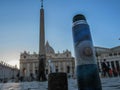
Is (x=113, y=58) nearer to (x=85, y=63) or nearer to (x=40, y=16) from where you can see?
(x=40, y=16)

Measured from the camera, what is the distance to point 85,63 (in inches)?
75.2

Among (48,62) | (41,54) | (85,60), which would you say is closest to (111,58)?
(48,62)

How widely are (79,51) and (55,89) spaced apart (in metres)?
0.84

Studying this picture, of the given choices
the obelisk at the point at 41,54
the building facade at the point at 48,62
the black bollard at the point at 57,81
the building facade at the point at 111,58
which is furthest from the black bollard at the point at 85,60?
the building facade at the point at 48,62

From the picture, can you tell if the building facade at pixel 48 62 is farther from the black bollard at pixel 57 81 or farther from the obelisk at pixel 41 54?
the black bollard at pixel 57 81

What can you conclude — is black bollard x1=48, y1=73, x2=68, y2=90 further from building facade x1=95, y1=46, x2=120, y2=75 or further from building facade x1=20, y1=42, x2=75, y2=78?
building facade x1=20, y1=42, x2=75, y2=78

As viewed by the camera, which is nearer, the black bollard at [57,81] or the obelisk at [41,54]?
the black bollard at [57,81]

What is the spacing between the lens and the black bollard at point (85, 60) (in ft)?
6.08

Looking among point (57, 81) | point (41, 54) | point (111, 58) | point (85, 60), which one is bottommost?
point (57, 81)

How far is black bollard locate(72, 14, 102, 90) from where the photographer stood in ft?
6.08

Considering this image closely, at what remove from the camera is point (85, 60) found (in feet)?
6.27

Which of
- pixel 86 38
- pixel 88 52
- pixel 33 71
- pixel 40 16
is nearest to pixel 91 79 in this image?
pixel 88 52

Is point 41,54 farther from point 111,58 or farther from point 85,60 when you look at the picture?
point 111,58

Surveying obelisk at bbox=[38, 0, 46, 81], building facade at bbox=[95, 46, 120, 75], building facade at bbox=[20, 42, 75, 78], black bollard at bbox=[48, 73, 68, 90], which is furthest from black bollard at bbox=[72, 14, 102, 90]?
building facade at bbox=[20, 42, 75, 78]
